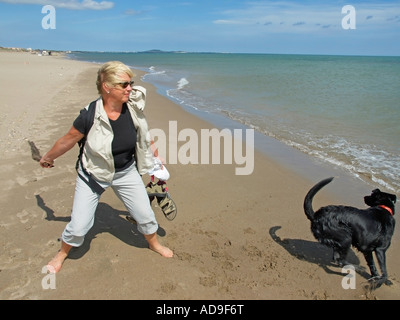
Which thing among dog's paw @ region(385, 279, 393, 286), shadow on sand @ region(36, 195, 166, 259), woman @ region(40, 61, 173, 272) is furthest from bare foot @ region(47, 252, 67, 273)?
dog's paw @ region(385, 279, 393, 286)

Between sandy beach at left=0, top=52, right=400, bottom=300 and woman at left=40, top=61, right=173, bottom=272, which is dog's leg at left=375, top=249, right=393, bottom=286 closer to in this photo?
sandy beach at left=0, top=52, right=400, bottom=300

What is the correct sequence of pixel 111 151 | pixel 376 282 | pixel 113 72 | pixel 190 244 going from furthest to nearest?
pixel 190 244, pixel 376 282, pixel 111 151, pixel 113 72

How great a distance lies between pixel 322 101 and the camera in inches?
589

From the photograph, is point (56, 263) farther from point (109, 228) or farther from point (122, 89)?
point (122, 89)

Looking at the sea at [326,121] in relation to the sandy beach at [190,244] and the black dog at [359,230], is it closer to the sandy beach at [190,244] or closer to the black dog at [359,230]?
the sandy beach at [190,244]

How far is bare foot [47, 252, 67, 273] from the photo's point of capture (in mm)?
3207

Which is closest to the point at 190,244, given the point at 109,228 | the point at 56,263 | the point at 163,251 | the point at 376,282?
the point at 163,251

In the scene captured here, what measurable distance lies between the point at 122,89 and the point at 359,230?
2667mm

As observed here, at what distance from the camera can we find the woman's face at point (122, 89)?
2834 mm

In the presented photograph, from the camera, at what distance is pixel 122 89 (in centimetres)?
287

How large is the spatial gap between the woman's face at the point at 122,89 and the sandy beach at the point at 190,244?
1764mm

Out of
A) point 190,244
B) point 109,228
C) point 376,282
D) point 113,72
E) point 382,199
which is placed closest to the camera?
point 113,72

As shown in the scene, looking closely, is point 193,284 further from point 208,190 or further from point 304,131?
point 304,131

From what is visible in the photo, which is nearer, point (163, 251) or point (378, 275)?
point (378, 275)
